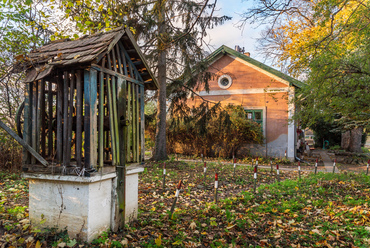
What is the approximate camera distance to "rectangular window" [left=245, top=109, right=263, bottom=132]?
1819 centimetres

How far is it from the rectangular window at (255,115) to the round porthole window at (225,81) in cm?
251

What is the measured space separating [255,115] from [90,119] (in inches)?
628

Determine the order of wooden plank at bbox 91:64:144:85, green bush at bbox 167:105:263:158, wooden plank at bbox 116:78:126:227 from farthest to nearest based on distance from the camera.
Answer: green bush at bbox 167:105:263:158 → wooden plank at bbox 116:78:126:227 → wooden plank at bbox 91:64:144:85

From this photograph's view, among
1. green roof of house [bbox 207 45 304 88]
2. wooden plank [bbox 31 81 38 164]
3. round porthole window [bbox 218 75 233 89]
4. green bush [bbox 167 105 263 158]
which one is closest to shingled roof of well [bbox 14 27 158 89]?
wooden plank [bbox 31 81 38 164]

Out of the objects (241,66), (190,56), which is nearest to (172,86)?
(190,56)

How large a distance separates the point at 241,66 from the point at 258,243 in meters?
16.2

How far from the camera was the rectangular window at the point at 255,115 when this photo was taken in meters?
18.2

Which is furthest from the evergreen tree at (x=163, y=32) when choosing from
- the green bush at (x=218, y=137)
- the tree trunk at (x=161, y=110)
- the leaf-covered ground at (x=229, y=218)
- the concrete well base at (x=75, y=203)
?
the concrete well base at (x=75, y=203)

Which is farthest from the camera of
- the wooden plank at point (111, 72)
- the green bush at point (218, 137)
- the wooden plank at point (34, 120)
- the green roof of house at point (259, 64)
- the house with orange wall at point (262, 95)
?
the house with orange wall at point (262, 95)

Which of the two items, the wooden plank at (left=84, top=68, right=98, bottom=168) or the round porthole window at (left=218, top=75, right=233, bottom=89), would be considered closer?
the wooden plank at (left=84, top=68, right=98, bottom=168)

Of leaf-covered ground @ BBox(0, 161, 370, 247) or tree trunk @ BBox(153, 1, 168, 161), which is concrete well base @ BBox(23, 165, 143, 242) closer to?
leaf-covered ground @ BBox(0, 161, 370, 247)

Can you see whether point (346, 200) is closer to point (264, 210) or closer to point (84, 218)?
point (264, 210)

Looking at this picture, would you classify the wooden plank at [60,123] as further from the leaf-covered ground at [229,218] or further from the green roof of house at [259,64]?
the green roof of house at [259,64]

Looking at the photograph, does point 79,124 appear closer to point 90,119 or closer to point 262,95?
point 90,119
